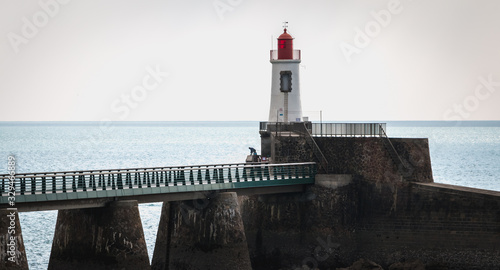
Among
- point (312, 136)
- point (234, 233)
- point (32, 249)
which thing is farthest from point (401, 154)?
point (32, 249)

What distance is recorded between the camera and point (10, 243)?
109 ft

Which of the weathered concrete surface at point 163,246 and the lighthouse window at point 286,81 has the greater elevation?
the lighthouse window at point 286,81

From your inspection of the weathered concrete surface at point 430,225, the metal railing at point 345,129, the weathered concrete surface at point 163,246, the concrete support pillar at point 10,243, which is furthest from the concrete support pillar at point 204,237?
the concrete support pillar at point 10,243

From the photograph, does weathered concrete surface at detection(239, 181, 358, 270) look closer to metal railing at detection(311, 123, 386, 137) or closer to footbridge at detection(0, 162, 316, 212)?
footbridge at detection(0, 162, 316, 212)

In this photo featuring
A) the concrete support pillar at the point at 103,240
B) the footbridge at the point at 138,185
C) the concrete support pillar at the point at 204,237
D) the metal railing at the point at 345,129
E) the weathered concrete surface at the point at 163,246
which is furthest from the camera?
the metal railing at the point at 345,129

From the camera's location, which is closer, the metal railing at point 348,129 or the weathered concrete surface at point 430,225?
the weathered concrete surface at point 430,225

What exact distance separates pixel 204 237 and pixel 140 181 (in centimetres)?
364

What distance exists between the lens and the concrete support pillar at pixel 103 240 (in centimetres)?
3657

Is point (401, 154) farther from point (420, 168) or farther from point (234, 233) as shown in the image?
point (234, 233)

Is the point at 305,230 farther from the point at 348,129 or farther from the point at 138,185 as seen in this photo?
the point at 138,185

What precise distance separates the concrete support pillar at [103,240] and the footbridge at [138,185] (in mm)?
643

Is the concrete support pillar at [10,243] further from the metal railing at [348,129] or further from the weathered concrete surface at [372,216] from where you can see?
the metal railing at [348,129]

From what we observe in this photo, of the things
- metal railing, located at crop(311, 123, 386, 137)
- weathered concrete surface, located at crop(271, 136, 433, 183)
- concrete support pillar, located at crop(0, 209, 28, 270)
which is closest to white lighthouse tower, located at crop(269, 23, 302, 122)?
metal railing, located at crop(311, 123, 386, 137)

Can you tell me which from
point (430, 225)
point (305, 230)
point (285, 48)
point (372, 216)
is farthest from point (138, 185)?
point (285, 48)
